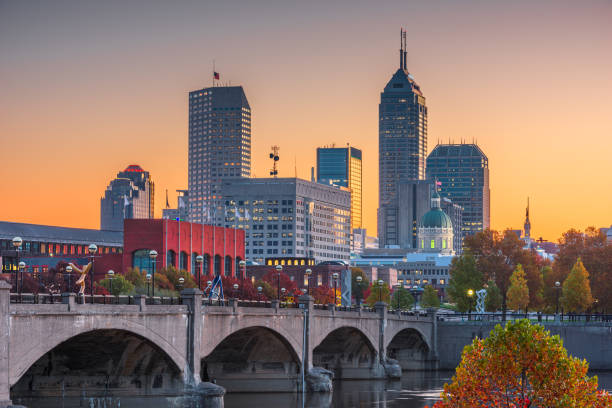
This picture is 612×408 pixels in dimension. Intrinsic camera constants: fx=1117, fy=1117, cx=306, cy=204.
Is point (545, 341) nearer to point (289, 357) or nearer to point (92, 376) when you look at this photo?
point (92, 376)

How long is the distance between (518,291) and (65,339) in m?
111

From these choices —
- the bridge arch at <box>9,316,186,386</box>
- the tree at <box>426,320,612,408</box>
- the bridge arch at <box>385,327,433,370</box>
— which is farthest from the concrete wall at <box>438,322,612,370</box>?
the tree at <box>426,320,612,408</box>

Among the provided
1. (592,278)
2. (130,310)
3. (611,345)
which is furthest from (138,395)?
(592,278)

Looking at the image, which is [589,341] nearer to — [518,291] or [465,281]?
[518,291]

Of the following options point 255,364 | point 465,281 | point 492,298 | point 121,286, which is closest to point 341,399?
point 255,364

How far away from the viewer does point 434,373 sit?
131 m

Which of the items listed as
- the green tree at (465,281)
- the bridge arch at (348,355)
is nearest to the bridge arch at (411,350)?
the bridge arch at (348,355)

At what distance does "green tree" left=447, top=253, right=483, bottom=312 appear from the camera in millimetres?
173750

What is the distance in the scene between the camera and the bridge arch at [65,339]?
6141 cm

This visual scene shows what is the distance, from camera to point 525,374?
1778 inches

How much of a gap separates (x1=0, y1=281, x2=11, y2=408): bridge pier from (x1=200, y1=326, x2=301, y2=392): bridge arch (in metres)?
34.8

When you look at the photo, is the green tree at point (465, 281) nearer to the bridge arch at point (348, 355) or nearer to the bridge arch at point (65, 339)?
the bridge arch at point (348, 355)

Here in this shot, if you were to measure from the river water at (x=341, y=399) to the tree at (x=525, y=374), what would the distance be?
34957mm

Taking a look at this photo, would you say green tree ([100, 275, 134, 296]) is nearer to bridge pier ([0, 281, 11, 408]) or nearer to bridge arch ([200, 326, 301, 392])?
bridge arch ([200, 326, 301, 392])
